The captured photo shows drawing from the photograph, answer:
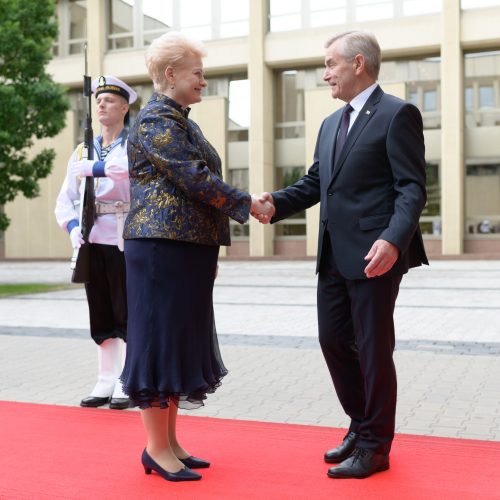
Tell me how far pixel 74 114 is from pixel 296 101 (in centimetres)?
953

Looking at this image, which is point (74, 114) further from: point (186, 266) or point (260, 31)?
point (186, 266)

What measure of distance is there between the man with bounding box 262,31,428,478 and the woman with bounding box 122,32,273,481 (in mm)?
495

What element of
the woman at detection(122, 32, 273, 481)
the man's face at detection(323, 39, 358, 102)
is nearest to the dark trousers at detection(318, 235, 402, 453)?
the woman at detection(122, 32, 273, 481)

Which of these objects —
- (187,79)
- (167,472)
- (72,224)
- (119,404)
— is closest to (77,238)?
(72,224)

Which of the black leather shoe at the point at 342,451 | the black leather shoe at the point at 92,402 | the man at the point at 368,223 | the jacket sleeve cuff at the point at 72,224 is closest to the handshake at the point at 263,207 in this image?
the man at the point at 368,223

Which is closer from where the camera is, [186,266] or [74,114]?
[186,266]

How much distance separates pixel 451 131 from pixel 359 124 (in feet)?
82.1

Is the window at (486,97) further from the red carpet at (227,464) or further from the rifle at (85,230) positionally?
the red carpet at (227,464)

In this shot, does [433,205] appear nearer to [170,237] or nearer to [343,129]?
[343,129]

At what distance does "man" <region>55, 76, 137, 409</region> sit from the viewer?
17.1 ft

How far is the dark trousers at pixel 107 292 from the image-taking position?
207 inches

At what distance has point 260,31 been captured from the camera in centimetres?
2966

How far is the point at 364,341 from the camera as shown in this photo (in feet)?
12.3

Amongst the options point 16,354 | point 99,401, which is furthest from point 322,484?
point 16,354
